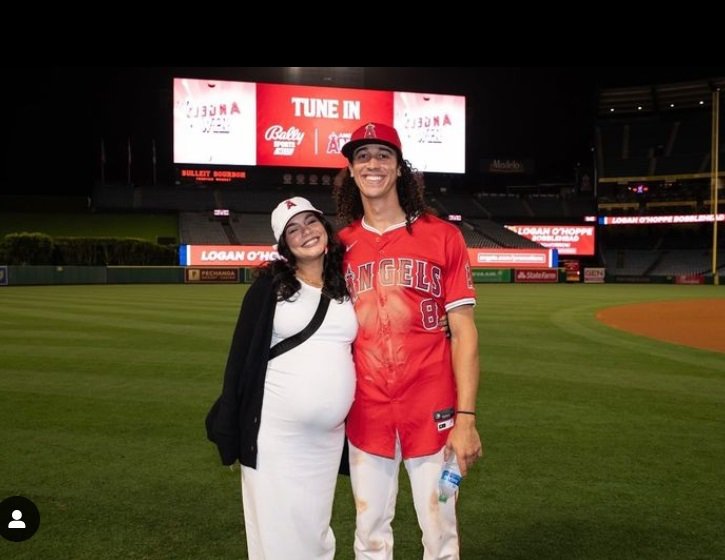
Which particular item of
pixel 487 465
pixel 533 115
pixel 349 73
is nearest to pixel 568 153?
pixel 533 115

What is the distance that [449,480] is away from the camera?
8.57 ft

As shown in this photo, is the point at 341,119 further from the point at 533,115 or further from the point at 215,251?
the point at 533,115

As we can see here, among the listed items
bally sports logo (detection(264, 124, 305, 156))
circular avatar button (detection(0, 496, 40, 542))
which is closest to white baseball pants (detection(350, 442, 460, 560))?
circular avatar button (detection(0, 496, 40, 542))

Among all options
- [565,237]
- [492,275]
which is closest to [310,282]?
[492,275]

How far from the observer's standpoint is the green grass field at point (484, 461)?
361 centimetres

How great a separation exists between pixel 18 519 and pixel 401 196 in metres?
3.02

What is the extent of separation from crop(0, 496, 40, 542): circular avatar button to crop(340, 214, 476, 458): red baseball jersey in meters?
2.24

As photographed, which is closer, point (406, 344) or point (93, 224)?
point (406, 344)

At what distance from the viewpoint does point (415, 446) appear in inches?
105

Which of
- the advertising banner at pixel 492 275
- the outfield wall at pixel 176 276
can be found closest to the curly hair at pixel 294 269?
the outfield wall at pixel 176 276

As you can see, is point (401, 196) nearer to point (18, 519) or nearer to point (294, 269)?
point (294, 269)

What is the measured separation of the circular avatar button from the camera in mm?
3664

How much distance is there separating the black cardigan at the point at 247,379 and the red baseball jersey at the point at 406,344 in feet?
1.36

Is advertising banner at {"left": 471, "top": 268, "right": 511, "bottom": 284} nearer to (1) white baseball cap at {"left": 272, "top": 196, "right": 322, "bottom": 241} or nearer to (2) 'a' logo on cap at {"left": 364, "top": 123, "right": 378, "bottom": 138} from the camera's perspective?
(2) 'a' logo on cap at {"left": 364, "top": 123, "right": 378, "bottom": 138}
